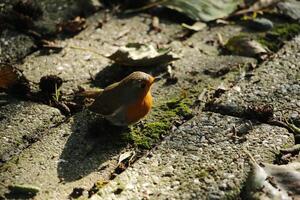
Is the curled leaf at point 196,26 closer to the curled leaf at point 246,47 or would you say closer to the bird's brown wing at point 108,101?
the curled leaf at point 246,47

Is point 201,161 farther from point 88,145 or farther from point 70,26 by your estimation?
point 70,26

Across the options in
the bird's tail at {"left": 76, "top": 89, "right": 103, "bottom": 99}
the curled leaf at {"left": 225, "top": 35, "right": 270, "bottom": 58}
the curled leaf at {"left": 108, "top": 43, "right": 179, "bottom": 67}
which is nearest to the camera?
the bird's tail at {"left": 76, "top": 89, "right": 103, "bottom": 99}

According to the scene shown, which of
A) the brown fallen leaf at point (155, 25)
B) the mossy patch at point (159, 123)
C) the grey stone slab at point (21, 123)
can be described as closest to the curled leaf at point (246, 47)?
the brown fallen leaf at point (155, 25)

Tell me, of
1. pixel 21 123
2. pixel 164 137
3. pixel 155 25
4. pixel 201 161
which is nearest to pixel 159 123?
pixel 164 137

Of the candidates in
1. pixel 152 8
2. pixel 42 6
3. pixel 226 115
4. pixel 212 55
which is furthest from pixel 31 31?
pixel 226 115

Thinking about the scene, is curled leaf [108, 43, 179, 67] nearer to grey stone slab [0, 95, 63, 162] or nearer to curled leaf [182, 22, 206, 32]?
curled leaf [182, 22, 206, 32]

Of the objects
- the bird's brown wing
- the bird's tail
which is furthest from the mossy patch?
the bird's tail

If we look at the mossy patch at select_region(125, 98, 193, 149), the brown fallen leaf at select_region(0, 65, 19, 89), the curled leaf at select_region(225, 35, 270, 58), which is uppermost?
the brown fallen leaf at select_region(0, 65, 19, 89)
